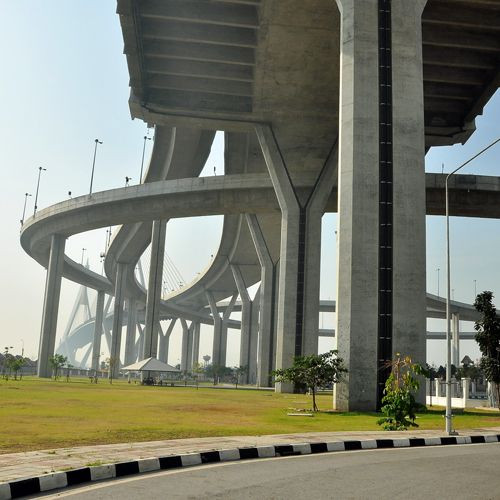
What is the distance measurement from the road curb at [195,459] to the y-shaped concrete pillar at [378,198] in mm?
9205

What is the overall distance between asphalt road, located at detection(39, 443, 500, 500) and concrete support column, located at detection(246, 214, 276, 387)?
51496mm

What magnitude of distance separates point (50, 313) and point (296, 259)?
112 feet

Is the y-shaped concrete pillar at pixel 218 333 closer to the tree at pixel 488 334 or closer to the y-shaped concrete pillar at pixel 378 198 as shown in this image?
the tree at pixel 488 334

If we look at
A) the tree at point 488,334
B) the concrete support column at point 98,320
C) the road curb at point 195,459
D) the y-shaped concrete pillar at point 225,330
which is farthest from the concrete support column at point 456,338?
the road curb at point 195,459

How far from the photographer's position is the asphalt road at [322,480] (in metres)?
7.58

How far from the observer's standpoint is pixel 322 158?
49.3 m

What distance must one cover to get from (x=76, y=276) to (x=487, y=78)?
7329cm

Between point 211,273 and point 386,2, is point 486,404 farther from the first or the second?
point 211,273

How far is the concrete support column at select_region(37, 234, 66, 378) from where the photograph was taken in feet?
225

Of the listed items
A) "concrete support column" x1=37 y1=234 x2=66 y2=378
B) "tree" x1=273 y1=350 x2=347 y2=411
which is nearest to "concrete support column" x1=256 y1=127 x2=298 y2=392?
"tree" x1=273 y1=350 x2=347 y2=411

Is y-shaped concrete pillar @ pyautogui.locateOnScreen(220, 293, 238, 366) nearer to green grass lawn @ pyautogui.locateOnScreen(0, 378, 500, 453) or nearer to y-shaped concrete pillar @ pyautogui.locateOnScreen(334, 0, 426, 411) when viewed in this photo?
y-shaped concrete pillar @ pyautogui.locateOnScreen(334, 0, 426, 411)

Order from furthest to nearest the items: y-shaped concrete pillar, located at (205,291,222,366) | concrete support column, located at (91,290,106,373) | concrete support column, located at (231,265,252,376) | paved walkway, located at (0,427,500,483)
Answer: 1. y-shaped concrete pillar, located at (205,291,222,366)
2. concrete support column, located at (91,290,106,373)
3. concrete support column, located at (231,265,252,376)
4. paved walkway, located at (0,427,500,483)

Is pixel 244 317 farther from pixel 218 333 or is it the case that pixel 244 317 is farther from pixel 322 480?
pixel 322 480

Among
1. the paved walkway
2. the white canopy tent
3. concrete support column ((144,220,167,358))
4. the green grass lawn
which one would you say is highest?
concrete support column ((144,220,167,358))
